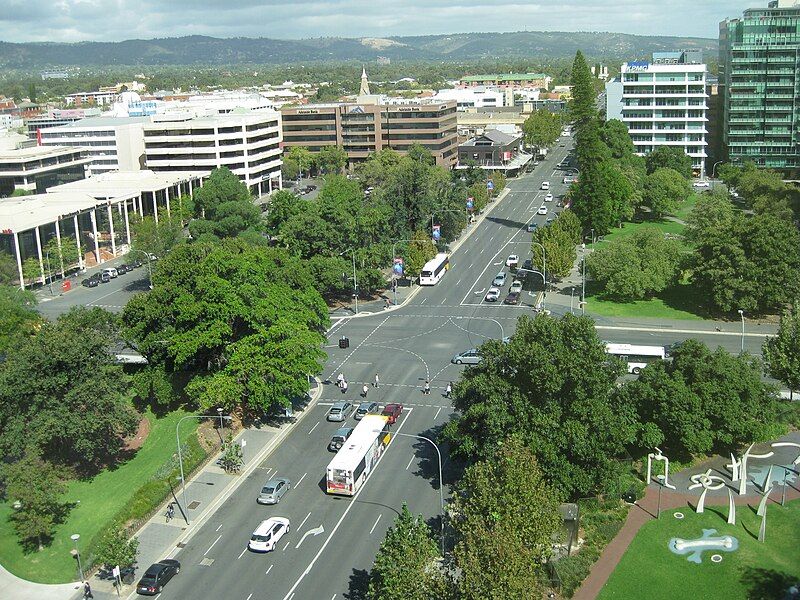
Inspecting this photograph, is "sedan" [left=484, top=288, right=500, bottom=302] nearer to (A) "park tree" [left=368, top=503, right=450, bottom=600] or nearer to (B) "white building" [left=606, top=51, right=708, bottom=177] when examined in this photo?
(A) "park tree" [left=368, top=503, right=450, bottom=600]

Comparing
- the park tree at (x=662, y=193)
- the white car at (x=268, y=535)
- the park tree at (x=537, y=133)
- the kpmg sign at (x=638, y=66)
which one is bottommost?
the white car at (x=268, y=535)

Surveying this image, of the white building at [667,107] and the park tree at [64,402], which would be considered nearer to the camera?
the park tree at [64,402]

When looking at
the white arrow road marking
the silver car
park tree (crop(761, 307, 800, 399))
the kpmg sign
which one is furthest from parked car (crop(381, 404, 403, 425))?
the kpmg sign

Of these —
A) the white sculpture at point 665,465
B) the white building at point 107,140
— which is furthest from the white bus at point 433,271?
the white building at point 107,140

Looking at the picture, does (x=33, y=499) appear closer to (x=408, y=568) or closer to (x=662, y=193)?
(x=408, y=568)

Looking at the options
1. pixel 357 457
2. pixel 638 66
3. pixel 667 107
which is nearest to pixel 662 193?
pixel 667 107

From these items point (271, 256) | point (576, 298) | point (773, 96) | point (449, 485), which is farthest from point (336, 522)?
point (773, 96)

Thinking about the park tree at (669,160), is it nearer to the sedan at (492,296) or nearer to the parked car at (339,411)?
the sedan at (492,296)
